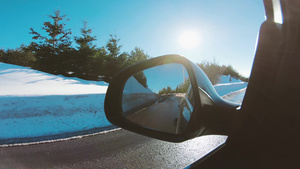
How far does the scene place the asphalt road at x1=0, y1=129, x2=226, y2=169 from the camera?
2330 mm

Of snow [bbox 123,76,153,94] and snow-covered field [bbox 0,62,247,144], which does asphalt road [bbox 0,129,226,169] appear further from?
snow [bbox 123,76,153,94]

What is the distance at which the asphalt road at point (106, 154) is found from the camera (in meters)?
2.33

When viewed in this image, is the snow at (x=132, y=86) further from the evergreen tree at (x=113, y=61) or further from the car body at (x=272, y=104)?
the evergreen tree at (x=113, y=61)

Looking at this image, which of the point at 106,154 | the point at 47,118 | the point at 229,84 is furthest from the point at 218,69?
the point at 47,118

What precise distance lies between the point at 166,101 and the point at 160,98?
0.06 meters

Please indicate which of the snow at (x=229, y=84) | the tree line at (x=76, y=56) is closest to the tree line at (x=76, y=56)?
the tree line at (x=76, y=56)

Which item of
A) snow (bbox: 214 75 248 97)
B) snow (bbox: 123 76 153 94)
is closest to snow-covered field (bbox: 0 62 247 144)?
snow (bbox: 214 75 248 97)

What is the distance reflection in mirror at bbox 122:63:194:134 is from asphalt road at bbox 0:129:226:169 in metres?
1.46

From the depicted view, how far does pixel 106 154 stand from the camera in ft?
8.68

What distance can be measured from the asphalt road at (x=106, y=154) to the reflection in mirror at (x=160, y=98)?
1462 mm

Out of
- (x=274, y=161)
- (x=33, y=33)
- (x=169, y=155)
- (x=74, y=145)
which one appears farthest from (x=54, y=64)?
(x=274, y=161)

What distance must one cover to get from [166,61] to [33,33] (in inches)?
1352

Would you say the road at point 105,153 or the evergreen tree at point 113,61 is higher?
the evergreen tree at point 113,61

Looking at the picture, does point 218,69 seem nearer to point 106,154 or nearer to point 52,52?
point 106,154
